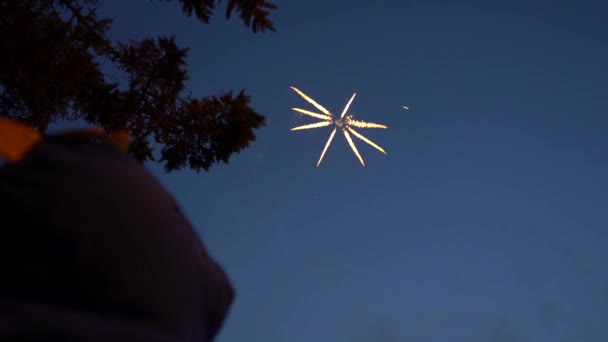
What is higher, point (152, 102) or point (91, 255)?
point (152, 102)

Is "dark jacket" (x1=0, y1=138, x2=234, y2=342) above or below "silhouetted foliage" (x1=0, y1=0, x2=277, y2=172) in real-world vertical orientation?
below

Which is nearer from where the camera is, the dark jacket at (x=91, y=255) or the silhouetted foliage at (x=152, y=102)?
the dark jacket at (x=91, y=255)

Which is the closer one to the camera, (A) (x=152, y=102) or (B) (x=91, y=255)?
(B) (x=91, y=255)

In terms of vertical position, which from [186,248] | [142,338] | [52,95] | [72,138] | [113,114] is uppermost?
[113,114]

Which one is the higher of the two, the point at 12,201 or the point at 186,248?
the point at 186,248

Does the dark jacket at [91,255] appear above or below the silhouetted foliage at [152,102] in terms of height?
→ below

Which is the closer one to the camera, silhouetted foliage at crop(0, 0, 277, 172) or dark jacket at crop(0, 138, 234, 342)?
dark jacket at crop(0, 138, 234, 342)

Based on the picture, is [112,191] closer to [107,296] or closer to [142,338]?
[107,296]

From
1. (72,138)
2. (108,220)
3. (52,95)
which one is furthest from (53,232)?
(52,95)
